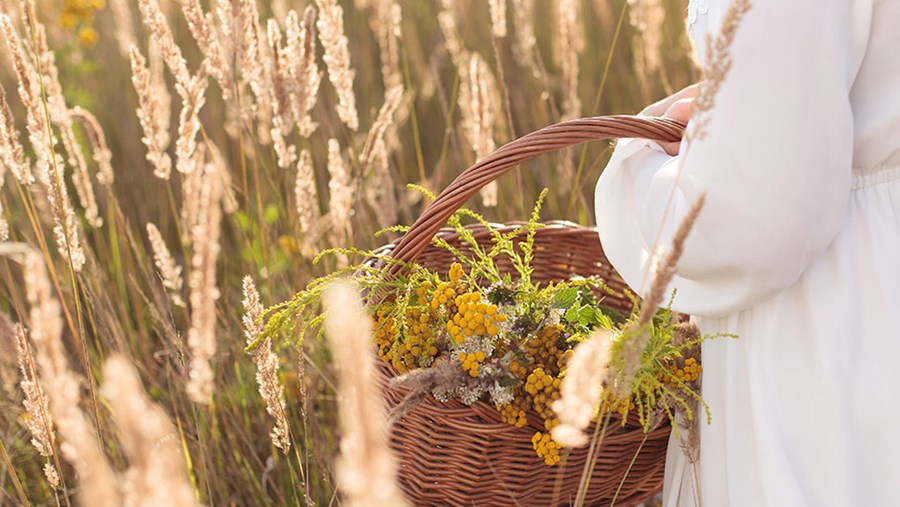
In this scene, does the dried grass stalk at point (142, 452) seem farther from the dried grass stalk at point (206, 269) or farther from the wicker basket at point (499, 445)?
the wicker basket at point (499, 445)

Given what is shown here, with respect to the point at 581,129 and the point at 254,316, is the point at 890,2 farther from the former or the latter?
the point at 254,316

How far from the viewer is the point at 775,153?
81 cm

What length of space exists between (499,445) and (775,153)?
1.46ft

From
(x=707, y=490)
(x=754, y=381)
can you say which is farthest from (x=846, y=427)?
(x=707, y=490)

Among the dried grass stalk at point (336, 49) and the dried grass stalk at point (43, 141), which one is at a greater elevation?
the dried grass stalk at point (336, 49)

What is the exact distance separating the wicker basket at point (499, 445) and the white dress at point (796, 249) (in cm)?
7

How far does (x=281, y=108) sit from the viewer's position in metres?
1.36

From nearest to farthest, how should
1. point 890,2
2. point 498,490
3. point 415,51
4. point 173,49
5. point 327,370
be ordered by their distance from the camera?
point 890,2 → point 498,490 → point 173,49 → point 327,370 → point 415,51

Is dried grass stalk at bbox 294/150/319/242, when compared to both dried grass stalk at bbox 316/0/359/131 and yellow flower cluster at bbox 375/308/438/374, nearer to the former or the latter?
dried grass stalk at bbox 316/0/359/131

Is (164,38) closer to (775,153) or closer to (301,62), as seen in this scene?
(301,62)

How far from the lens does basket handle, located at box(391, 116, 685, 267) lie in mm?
987

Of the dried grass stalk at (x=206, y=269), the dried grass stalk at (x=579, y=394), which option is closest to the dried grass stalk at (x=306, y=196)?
the dried grass stalk at (x=206, y=269)

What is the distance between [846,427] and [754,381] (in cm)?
10

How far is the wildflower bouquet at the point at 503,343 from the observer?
944 millimetres
